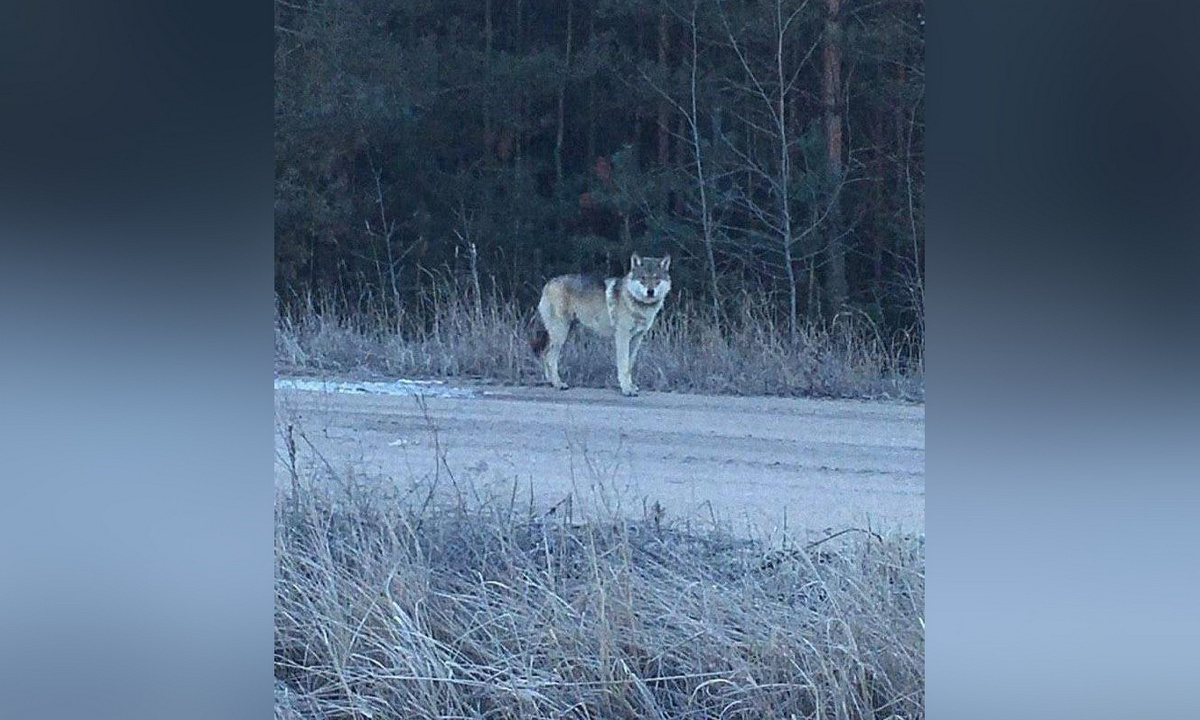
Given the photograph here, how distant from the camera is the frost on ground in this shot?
995 cm

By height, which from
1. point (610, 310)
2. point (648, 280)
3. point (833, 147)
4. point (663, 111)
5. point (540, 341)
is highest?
point (663, 111)

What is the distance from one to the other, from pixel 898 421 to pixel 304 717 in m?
5.34

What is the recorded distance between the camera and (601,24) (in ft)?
52.6

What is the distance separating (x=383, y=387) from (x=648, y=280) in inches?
84.0

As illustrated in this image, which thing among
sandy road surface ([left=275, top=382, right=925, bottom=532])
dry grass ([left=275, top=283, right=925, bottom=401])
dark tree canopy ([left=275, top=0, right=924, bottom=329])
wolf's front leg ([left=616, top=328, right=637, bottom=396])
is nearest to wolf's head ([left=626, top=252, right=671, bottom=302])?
wolf's front leg ([left=616, top=328, right=637, bottom=396])

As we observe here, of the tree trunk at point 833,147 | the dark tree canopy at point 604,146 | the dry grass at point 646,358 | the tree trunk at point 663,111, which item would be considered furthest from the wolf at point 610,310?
the tree trunk at point 663,111

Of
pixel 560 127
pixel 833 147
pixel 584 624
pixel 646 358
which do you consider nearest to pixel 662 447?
pixel 646 358

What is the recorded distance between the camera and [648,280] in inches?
409

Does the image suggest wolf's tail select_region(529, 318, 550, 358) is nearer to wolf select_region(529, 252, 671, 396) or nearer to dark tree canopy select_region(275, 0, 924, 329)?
wolf select_region(529, 252, 671, 396)

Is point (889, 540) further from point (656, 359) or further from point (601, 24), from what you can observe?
point (601, 24)

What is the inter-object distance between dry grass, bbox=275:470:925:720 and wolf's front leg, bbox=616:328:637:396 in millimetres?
4683

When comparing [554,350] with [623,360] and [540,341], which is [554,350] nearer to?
[540,341]
